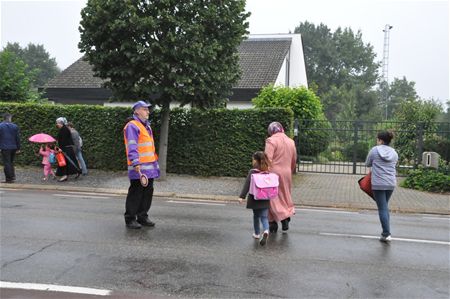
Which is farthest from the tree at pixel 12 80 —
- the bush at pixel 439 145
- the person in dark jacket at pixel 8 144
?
the bush at pixel 439 145

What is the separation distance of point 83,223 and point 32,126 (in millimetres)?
9566

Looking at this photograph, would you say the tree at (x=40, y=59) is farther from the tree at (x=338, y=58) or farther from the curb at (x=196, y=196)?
the curb at (x=196, y=196)

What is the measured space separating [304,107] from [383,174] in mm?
11517

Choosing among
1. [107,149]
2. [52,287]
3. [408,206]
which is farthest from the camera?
[107,149]

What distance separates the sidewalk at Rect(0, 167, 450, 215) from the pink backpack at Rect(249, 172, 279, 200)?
4.82m

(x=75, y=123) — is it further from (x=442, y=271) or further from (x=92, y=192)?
(x=442, y=271)

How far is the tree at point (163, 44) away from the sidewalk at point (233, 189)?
8.20 feet

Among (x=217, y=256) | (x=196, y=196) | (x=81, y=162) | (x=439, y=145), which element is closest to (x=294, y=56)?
(x=439, y=145)

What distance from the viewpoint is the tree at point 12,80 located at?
19733mm

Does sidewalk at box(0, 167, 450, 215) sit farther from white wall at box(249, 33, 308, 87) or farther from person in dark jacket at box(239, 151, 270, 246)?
white wall at box(249, 33, 308, 87)

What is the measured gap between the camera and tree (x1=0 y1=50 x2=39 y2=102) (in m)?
19.7

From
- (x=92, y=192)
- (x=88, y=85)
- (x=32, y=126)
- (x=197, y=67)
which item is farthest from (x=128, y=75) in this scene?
(x=88, y=85)

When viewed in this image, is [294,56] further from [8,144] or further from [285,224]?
[285,224]

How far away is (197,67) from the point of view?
1248 cm
